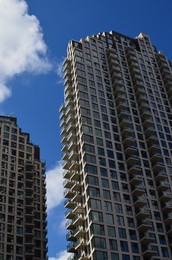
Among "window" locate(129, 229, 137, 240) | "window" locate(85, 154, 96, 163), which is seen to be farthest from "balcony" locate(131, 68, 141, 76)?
"window" locate(129, 229, 137, 240)

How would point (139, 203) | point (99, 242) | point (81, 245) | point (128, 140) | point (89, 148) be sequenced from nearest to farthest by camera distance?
point (99, 242), point (81, 245), point (139, 203), point (89, 148), point (128, 140)

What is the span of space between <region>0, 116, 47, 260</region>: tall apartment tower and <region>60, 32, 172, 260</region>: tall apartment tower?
2321 centimetres

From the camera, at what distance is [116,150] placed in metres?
95.9

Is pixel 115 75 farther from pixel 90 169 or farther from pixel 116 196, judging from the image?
pixel 116 196

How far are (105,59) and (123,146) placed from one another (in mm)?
29217

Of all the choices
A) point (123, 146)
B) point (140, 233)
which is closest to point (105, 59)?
point (123, 146)

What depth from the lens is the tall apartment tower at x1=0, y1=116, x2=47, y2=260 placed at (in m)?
108

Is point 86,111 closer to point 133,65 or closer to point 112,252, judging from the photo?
point 133,65

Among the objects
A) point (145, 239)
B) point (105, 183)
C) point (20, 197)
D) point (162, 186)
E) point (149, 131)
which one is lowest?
point (145, 239)

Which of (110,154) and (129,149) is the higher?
(129,149)

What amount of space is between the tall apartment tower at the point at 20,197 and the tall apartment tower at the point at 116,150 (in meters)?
23.2

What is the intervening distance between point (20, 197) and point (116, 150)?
34310 millimetres

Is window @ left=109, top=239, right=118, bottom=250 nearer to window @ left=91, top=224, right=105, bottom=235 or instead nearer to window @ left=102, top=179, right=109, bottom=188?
window @ left=91, top=224, right=105, bottom=235

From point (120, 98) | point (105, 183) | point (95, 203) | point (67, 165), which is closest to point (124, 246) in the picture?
point (95, 203)
